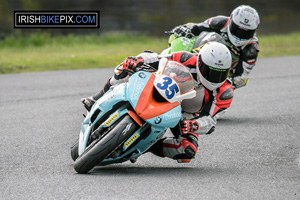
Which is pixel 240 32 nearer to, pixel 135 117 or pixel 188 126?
pixel 188 126

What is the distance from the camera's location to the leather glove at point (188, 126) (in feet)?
19.8

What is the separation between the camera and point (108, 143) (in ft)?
17.6

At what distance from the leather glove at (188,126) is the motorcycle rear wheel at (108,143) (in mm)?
732

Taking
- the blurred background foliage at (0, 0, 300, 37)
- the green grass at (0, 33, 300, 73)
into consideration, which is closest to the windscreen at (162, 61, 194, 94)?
the green grass at (0, 33, 300, 73)

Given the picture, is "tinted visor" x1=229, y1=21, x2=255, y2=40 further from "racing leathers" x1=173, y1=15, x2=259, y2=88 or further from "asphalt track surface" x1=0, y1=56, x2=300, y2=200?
"asphalt track surface" x1=0, y1=56, x2=300, y2=200

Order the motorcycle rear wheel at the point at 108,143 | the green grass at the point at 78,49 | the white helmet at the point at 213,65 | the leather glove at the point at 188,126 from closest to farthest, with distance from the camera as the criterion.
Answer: the motorcycle rear wheel at the point at 108,143, the leather glove at the point at 188,126, the white helmet at the point at 213,65, the green grass at the point at 78,49

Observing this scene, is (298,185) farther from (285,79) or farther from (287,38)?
(287,38)

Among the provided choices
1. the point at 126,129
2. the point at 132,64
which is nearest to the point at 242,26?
the point at 132,64

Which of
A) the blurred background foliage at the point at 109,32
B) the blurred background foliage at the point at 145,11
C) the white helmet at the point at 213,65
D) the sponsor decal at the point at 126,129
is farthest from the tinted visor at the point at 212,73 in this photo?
the blurred background foliage at the point at 145,11

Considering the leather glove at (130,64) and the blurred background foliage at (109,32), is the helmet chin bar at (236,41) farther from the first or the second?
the blurred background foliage at (109,32)

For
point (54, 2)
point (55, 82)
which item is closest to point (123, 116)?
point (55, 82)

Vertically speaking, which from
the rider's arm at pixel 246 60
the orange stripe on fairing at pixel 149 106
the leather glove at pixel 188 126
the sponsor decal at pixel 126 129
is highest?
the orange stripe on fairing at pixel 149 106

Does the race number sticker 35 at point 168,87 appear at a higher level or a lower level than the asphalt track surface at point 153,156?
higher

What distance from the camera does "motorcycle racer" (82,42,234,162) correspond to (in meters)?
6.19
